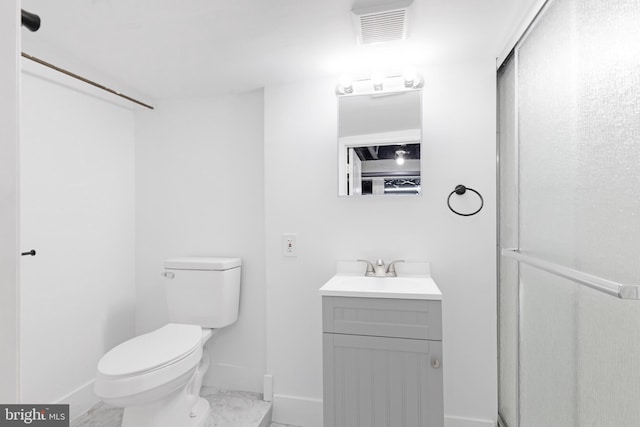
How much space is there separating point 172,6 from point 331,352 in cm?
159

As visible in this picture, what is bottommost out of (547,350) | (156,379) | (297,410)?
(297,410)

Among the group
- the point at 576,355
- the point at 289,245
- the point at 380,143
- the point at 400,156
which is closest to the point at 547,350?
the point at 576,355

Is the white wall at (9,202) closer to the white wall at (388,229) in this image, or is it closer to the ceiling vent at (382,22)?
the ceiling vent at (382,22)

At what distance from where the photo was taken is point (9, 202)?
47cm

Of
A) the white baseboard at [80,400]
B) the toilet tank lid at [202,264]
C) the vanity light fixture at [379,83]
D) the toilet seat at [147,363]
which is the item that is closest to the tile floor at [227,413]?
the white baseboard at [80,400]

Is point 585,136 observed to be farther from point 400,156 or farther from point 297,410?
point 297,410

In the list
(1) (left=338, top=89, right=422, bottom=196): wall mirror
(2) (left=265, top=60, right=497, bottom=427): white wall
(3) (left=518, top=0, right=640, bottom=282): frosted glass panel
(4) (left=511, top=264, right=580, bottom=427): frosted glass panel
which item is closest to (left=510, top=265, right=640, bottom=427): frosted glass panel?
(4) (left=511, top=264, right=580, bottom=427): frosted glass panel

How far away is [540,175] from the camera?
49.1 inches

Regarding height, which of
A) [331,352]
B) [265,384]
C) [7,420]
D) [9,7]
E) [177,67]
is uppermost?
[177,67]

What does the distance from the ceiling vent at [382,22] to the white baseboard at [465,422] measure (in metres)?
1.94

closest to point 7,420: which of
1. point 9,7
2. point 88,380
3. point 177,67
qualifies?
point 9,7

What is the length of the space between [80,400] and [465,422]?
2198 mm

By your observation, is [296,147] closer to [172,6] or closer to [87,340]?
[172,6]

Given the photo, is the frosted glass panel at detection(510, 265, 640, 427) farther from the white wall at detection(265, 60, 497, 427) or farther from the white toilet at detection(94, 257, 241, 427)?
Result: the white toilet at detection(94, 257, 241, 427)
